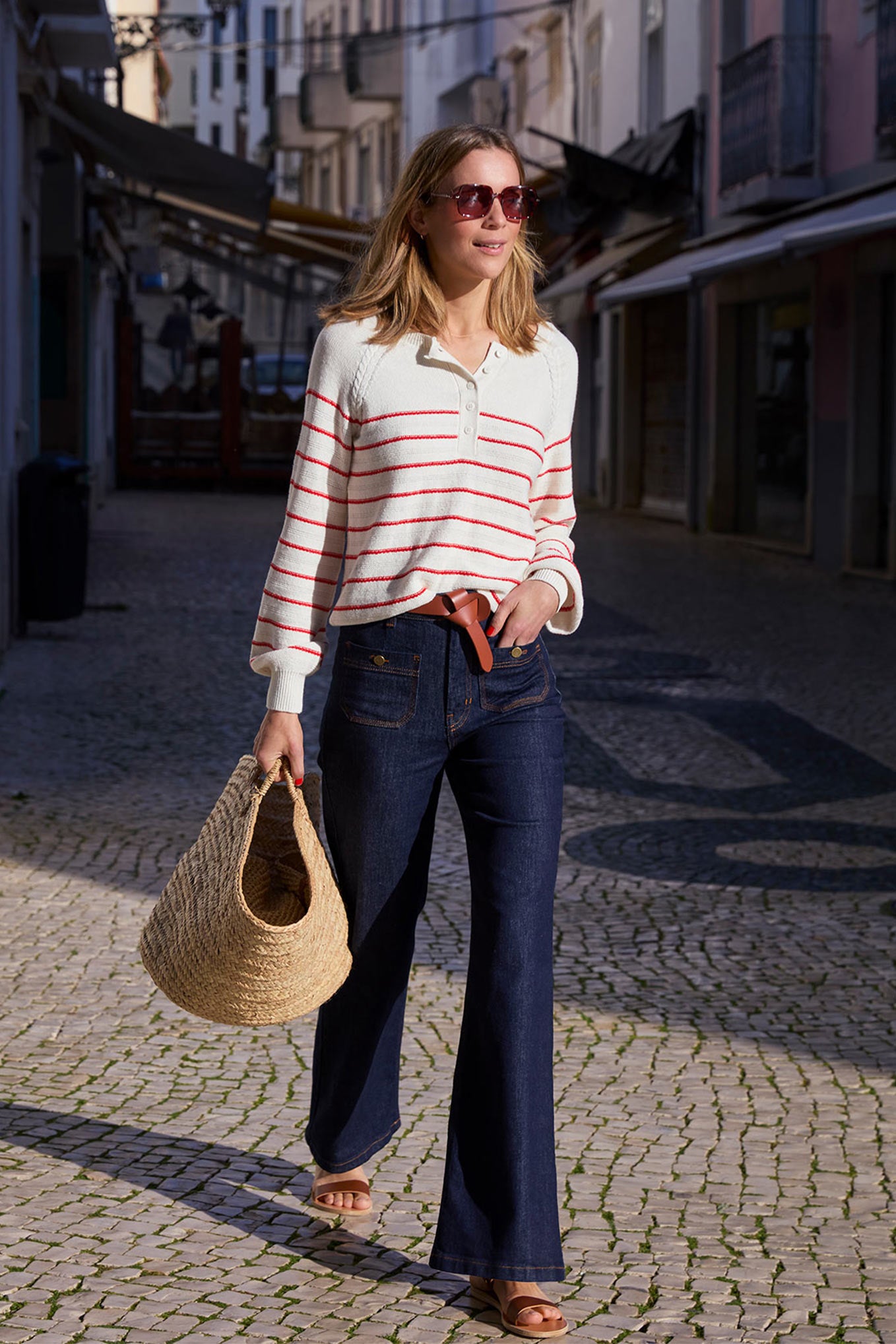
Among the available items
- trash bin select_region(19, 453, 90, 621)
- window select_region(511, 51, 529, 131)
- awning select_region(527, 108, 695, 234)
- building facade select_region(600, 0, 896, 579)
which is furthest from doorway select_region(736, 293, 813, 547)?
window select_region(511, 51, 529, 131)

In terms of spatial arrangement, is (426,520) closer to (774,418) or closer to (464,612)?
(464,612)

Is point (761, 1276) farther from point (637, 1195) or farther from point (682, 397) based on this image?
point (682, 397)

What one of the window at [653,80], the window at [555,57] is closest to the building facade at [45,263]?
the window at [653,80]

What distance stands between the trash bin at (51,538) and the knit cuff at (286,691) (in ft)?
31.0

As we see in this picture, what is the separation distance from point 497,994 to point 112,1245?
2.90 ft

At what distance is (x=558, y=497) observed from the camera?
3.29 meters

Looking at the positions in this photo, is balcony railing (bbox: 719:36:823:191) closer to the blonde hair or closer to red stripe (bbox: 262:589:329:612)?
the blonde hair

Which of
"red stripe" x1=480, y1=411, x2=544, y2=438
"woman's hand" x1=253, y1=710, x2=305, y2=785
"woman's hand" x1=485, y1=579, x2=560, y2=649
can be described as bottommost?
"woman's hand" x1=253, y1=710, x2=305, y2=785

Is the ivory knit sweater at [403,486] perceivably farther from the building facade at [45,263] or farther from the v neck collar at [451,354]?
the building facade at [45,263]

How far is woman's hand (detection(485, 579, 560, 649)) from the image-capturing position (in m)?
3.14

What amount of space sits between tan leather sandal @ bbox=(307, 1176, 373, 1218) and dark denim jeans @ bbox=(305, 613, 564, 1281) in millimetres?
447

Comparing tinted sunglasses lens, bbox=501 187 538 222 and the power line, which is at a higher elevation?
the power line

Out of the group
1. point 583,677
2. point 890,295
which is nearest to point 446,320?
point 583,677

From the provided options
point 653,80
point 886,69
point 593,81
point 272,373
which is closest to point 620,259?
point 653,80
